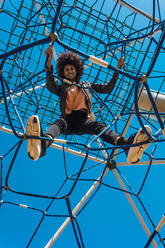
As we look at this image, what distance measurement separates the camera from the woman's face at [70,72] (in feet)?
7.17

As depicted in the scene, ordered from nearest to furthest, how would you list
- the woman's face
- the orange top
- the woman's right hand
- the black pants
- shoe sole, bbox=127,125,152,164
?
the woman's right hand, shoe sole, bbox=127,125,152,164, the black pants, the orange top, the woman's face

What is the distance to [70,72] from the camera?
2199 millimetres

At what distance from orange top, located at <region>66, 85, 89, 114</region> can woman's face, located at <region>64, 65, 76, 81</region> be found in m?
0.10

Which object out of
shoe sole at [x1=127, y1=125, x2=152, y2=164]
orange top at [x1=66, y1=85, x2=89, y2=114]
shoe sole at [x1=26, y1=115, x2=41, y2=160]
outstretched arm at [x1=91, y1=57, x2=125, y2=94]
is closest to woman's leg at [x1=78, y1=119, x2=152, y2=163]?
shoe sole at [x1=127, y1=125, x2=152, y2=164]

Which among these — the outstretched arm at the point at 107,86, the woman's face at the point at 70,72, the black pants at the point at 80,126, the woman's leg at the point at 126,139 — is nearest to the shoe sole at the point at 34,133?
the black pants at the point at 80,126

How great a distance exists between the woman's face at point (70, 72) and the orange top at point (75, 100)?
0.10 metres

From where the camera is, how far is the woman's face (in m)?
2.19

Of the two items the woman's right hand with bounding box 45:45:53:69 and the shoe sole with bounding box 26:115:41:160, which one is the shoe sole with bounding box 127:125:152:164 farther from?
→ the woman's right hand with bounding box 45:45:53:69

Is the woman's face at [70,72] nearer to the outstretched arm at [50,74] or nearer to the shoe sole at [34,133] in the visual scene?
the outstretched arm at [50,74]

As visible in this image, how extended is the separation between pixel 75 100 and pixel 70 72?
0.74 feet

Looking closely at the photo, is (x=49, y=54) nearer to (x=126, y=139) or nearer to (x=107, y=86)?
(x=126, y=139)

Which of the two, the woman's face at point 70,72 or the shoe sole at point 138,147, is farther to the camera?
the woman's face at point 70,72

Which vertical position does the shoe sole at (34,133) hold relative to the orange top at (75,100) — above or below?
below

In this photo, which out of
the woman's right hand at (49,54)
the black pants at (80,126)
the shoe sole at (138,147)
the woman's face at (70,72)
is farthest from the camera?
the woman's face at (70,72)
